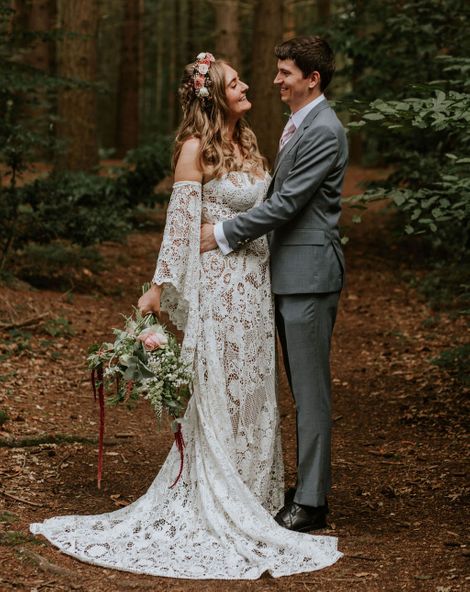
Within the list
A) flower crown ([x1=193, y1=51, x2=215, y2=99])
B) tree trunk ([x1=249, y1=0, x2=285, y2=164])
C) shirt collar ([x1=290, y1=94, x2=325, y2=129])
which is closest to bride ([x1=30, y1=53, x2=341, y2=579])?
flower crown ([x1=193, y1=51, x2=215, y2=99])

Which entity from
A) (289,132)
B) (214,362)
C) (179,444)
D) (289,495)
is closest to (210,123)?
(289,132)

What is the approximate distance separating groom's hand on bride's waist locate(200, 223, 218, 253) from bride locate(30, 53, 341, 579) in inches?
1.7

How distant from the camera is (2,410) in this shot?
6410 millimetres

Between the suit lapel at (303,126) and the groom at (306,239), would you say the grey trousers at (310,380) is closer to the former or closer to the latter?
the groom at (306,239)

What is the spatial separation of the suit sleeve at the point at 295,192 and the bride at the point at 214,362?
0.16 meters

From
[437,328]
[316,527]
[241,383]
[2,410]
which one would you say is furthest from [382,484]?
[437,328]

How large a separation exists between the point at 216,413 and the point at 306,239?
0.97 metres

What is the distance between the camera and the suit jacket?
14.6 ft

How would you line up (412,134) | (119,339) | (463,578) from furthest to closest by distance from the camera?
1. (412,134)
2. (119,339)
3. (463,578)

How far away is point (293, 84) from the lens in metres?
4.54

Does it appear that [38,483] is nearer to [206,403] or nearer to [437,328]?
[206,403]

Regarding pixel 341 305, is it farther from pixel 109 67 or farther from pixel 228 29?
pixel 109 67

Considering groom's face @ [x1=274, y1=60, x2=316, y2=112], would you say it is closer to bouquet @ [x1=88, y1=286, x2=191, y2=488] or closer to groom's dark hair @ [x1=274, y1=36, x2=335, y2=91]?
groom's dark hair @ [x1=274, y1=36, x2=335, y2=91]

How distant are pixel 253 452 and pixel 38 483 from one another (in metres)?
1.37
